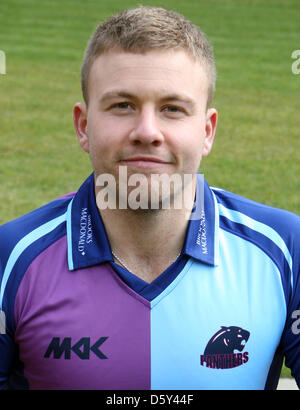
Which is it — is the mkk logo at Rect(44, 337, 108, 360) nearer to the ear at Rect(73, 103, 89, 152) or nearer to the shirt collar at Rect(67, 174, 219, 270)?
the shirt collar at Rect(67, 174, 219, 270)

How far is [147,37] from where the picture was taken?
2607 millimetres

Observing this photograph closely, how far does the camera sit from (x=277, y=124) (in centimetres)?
1078


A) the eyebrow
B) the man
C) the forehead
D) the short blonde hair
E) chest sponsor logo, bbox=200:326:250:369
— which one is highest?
the short blonde hair

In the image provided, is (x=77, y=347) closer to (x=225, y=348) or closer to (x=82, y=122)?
(x=225, y=348)

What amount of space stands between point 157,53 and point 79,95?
9.41 m

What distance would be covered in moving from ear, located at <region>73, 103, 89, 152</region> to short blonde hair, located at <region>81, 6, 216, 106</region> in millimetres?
53

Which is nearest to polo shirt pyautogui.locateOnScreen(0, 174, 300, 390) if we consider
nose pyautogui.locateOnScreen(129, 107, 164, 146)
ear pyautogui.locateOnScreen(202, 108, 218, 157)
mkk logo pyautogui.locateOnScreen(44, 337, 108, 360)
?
mkk logo pyautogui.locateOnScreen(44, 337, 108, 360)

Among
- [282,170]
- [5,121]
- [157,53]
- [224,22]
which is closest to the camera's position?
[157,53]

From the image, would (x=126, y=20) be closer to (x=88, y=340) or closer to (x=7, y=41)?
(x=88, y=340)

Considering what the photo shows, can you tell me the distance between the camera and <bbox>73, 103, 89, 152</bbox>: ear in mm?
2840

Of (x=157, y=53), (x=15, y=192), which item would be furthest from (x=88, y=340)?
(x=15, y=192)

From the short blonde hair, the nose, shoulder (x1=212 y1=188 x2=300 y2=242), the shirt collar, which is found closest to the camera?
the nose

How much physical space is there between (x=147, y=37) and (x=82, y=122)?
474 mm

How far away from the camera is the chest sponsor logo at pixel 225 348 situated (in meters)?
2.67
